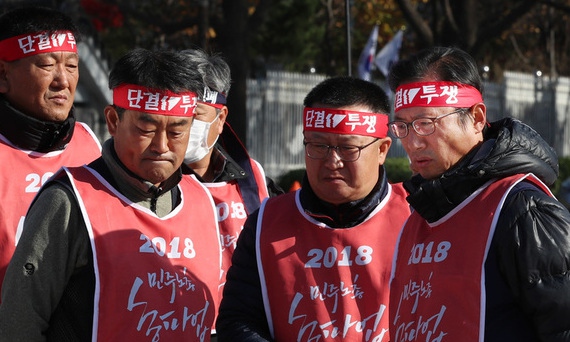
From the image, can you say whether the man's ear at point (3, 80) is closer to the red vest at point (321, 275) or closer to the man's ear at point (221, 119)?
the man's ear at point (221, 119)

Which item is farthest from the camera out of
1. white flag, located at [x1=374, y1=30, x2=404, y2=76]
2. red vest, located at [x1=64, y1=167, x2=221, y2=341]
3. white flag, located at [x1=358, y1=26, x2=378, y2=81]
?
white flag, located at [x1=374, y1=30, x2=404, y2=76]

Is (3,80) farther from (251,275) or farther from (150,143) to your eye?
(251,275)

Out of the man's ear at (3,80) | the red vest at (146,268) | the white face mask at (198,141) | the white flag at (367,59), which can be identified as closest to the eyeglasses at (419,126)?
the red vest at (146,268)

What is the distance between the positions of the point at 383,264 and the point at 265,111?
15.7m

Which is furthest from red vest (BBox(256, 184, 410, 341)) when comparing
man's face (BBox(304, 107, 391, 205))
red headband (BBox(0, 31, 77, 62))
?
red headband (BBox(0, 31, 77, 62))

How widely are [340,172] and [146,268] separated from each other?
93 centimetres

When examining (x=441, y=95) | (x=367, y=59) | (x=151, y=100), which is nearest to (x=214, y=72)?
(x=151, y=100)

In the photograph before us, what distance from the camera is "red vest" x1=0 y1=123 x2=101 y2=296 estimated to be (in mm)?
4707

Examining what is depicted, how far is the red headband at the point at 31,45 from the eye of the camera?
505cm

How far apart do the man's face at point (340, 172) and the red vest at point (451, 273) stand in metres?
0.53

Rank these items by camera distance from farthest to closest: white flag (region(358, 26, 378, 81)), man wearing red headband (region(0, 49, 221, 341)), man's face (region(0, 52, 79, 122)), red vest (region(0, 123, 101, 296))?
white flag (region(358, 26, 378, 81)) → man's face (region(0, 52, 79, 122)) → red vest (region(0, 123, 101, 296)) → man wearing red headband (region(0, 49, 221, 341))

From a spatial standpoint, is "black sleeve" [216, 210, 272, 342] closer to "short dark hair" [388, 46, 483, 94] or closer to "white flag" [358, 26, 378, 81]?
"short dark hair" [388, 46, 483, 94]

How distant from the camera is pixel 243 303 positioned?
421 cm

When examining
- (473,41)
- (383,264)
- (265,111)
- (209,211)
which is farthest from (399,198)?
(265,111)
